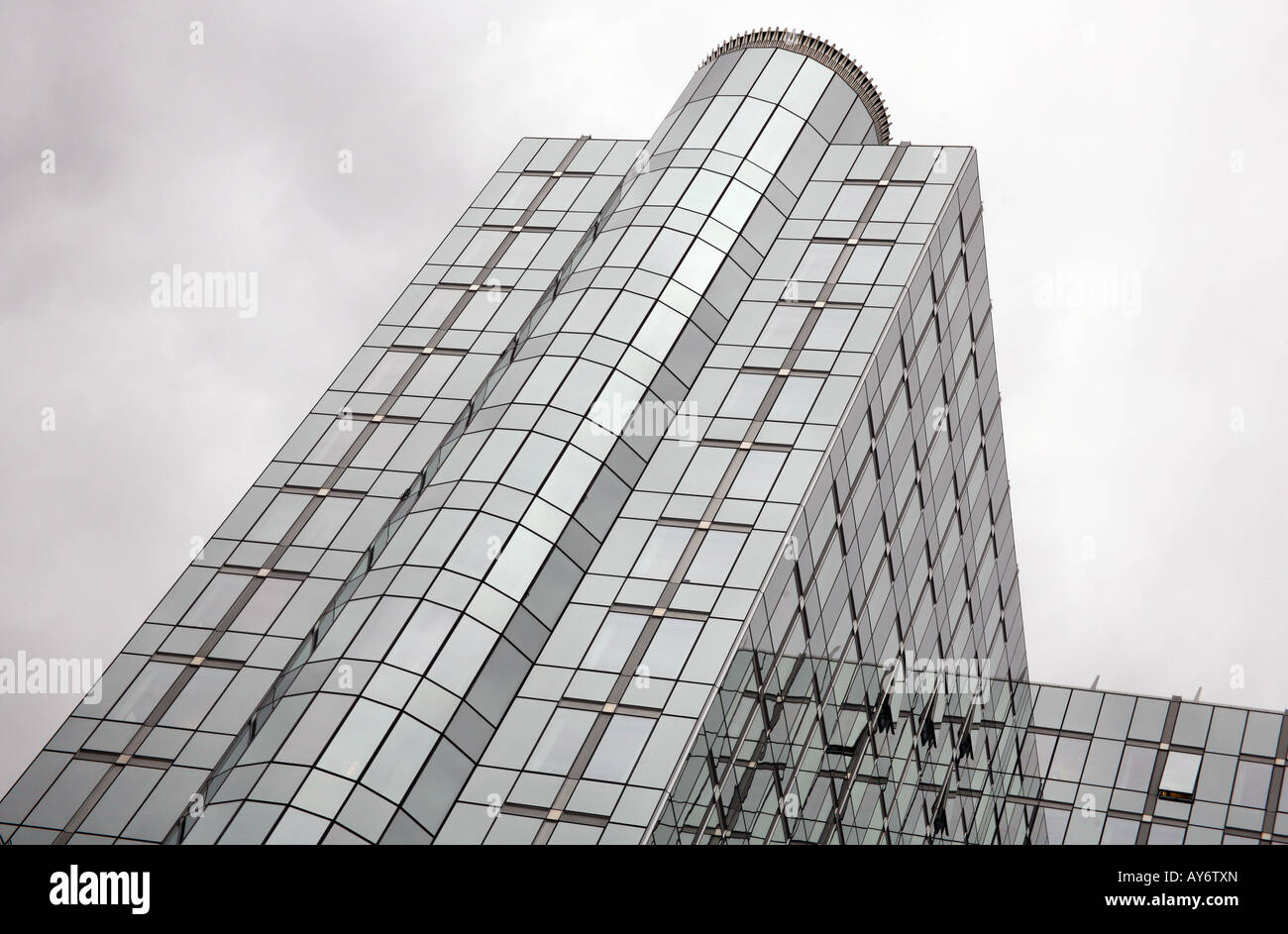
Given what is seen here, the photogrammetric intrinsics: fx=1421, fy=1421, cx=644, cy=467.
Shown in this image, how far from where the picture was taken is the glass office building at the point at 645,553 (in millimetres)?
36344

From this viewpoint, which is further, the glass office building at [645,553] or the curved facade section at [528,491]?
the glass office building at [645,553]

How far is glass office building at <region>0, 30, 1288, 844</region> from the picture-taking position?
36.3 meters

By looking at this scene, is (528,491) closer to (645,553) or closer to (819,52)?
(645,553)

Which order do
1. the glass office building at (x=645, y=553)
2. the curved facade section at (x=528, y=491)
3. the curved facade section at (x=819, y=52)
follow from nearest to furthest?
the curved facade section at (x=528, y=491) → the glass office building at (x=645, y=553) → the curved facade section at (x=819, y=52)

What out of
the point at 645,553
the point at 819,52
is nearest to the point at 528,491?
the point at 645,553

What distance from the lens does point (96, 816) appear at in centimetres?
4438

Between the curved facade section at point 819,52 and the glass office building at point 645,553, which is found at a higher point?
the curved facade section at point 819,52

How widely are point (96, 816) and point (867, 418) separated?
27337mm

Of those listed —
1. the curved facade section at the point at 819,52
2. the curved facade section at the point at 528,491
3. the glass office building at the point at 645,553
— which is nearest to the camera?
the curved facade section at the point at 528,491

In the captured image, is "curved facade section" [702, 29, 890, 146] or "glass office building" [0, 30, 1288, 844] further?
"curved facade section" [702, 29, 890, 146]
